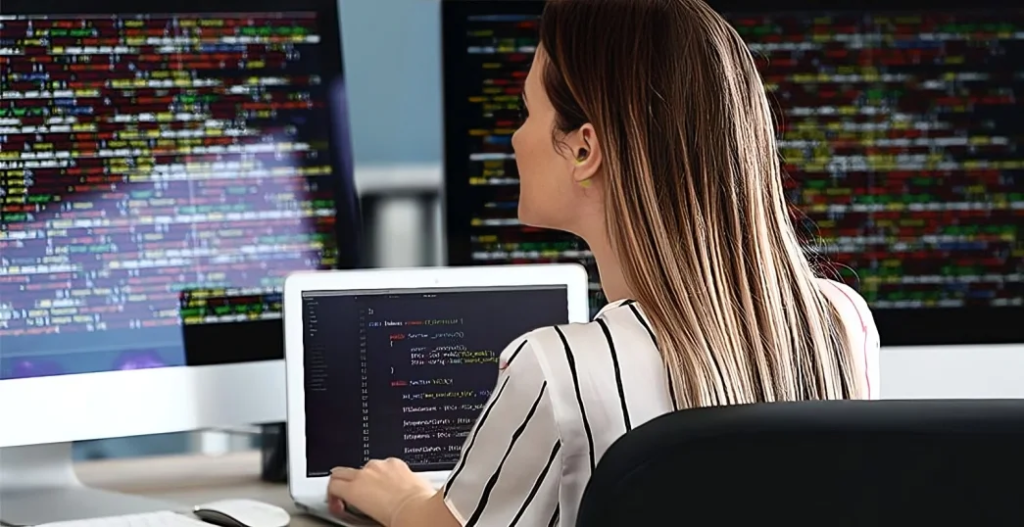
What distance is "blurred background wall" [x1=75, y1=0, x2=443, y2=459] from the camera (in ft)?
4.64

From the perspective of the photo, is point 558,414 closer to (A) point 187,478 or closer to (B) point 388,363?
(B) point 388,363

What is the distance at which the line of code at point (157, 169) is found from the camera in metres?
1.20

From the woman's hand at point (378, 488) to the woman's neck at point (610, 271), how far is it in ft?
0.91

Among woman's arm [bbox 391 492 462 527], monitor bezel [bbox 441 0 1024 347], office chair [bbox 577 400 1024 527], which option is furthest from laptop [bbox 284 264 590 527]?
office chair [bbox 577 400 1024 527]

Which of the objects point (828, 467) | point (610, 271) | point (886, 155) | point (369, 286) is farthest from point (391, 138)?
point (828, 467)

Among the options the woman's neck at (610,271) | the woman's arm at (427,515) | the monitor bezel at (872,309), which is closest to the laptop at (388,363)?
the monitor bezel at (872,309)

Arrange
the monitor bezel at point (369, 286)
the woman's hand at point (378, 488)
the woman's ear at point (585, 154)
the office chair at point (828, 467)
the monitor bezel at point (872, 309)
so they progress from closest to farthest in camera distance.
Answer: the office chair at point (828, 467) < the woman's ear at point (585, 154) < the woman's hand at point (378, 488) < the monitor bezel at point (369, 286) < the monitor bezel at point (872, 309)

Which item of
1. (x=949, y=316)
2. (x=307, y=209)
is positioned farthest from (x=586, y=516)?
(x=949, y=316)

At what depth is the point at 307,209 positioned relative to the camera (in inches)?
52.2

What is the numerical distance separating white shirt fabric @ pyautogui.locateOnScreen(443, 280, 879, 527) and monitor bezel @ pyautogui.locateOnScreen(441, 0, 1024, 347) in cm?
58

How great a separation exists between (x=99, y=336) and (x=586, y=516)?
810 mm

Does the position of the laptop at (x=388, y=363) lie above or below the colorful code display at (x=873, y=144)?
below

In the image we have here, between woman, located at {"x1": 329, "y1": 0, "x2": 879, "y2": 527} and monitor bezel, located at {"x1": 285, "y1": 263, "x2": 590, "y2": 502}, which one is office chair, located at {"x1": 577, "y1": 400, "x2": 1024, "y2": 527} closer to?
woman, located at {"x1": 329, "y1": 0, "x2": 879, "y2": 527}

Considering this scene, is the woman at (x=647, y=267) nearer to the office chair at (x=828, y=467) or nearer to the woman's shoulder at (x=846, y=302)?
the woman's shoulder at (x=846, y=302)
